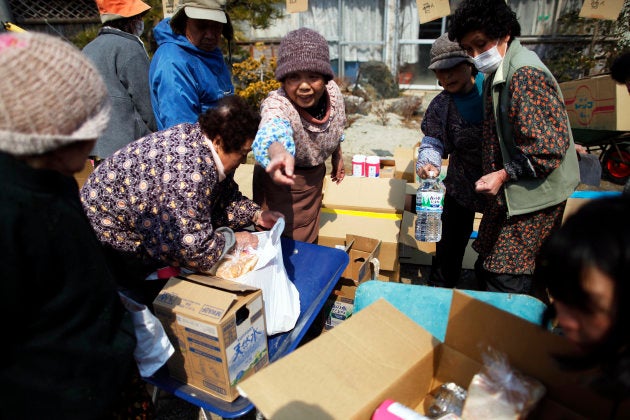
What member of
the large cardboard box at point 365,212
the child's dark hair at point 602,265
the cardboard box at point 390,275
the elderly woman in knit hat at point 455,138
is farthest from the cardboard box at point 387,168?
the child's dark hair at point 602,265

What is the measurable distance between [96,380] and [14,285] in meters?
0.34

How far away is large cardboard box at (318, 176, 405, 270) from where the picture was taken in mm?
2707

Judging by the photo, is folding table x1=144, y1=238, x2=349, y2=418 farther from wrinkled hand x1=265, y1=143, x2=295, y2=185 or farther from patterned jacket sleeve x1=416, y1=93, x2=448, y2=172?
patterned jacket sleeve x1=416, y1=93, x2=448, y2=172

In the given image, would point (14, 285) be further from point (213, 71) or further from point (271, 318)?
point (213, 71)

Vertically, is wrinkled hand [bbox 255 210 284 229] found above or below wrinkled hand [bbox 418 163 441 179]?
below

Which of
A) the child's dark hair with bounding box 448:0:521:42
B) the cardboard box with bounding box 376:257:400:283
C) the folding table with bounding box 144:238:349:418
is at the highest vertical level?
the child's dark hair with bounding box 448:0:521:42

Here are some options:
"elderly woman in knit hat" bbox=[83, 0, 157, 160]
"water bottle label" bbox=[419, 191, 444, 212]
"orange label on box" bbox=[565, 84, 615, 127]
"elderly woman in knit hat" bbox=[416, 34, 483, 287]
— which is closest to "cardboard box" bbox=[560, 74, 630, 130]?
"orange label on box" bbox=[565, 84, 615, 127]

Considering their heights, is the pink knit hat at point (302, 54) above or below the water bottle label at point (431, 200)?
above

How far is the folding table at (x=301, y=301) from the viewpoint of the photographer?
4.33ft

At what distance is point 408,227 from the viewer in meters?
2.94

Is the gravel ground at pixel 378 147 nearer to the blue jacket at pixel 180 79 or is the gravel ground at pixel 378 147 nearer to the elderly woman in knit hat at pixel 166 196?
the elderly woman in knit hat at pixel 166 196

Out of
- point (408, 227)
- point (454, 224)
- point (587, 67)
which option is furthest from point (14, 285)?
point (587, 67)

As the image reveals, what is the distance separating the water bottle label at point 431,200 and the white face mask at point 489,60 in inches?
27.4

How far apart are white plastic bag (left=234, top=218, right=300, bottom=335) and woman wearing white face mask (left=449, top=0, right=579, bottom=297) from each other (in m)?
0.96
